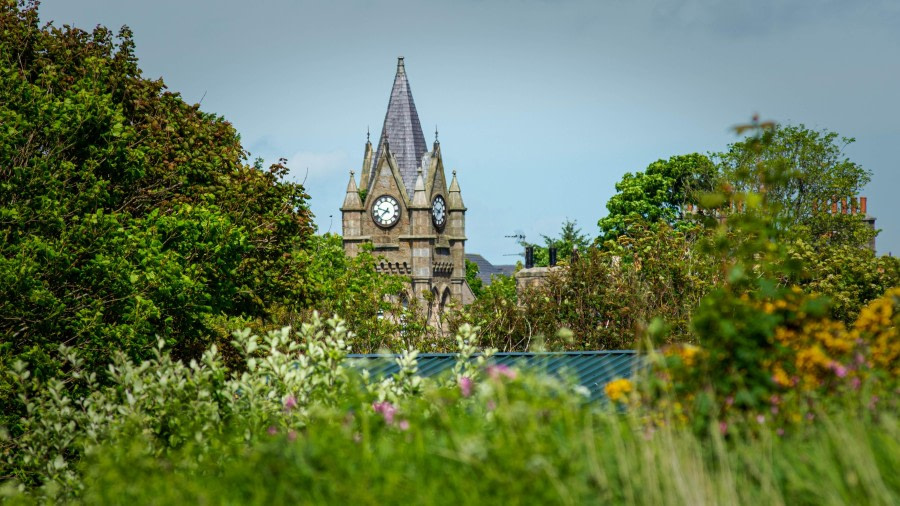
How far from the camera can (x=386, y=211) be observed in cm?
11888

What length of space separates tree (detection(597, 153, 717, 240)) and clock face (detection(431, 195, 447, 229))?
44.8 metres

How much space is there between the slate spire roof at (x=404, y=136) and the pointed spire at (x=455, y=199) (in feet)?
20.1

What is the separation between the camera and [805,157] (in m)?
64.9

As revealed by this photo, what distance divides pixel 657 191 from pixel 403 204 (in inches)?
1775

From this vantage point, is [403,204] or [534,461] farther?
[403,204]

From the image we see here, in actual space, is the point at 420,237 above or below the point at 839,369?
above

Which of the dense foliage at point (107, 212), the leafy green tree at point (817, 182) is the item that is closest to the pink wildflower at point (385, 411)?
the dense foliage at point (107, 212)

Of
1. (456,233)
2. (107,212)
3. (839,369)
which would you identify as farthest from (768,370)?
(456,233)

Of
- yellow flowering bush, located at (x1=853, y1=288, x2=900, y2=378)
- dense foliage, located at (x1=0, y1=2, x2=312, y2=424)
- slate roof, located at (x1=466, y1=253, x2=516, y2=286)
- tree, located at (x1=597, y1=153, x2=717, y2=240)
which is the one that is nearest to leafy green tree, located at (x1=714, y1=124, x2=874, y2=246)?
tree, located at (x1=597, y1=153, x2=717, y2=240)

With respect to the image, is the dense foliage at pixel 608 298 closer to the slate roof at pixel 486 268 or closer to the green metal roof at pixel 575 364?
the green metal roof at pixel 575 364

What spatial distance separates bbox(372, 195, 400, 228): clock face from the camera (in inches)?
4675

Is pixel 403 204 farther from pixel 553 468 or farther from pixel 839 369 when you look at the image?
pixel 553 468

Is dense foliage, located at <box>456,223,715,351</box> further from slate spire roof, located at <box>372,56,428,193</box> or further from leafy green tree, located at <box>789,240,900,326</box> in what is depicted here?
slate spire roof, located at <box>372,56,428,193</box>

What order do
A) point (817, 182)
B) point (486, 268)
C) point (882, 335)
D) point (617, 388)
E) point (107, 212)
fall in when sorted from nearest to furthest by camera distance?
1. point (617, 388)
2. point (882, 335)
3. point (107, 212)
4. point (817, 182)
5. point (486, 268)
